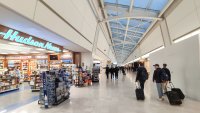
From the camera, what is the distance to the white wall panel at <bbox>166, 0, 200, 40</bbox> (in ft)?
28.3

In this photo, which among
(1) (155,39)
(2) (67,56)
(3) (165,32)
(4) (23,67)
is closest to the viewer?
(3) (165,32)

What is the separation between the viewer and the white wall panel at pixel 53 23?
5852 mm

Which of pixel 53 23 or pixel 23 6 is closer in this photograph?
pixel 23 6

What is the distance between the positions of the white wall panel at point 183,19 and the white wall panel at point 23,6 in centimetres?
697

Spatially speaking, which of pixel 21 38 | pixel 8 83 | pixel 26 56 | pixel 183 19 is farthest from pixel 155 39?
pixel 21 38

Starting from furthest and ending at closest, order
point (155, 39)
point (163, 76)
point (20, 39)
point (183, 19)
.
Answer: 1. point (155, 39)
2. point (183, 19)
3. point (163, 76)
4. point (20, 39)

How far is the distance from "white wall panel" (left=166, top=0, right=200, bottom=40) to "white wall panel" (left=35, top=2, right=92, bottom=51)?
234 inches

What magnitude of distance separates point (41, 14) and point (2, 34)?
5.07 feet

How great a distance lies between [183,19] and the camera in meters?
9.90

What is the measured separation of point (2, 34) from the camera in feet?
20.2

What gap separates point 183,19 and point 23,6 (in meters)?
8.33

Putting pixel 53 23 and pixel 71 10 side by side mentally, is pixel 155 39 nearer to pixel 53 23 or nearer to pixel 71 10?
pixel 71 10

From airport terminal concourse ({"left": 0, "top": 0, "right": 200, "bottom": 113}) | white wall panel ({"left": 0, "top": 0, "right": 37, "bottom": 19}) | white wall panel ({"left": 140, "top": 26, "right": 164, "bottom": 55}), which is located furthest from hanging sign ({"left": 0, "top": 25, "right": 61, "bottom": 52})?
white wall panel ({"left": 140, "top": 26, "right": 164, "bottom": 55})

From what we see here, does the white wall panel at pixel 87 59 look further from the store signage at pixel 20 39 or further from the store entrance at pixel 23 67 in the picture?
the store signage at pixel 20 39
